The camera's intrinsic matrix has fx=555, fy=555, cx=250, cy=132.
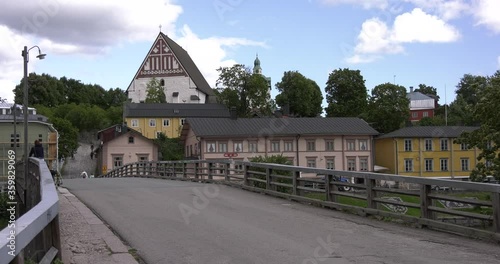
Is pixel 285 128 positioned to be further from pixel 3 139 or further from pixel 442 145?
pixel 3 139

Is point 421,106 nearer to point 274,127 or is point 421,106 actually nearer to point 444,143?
point 444,143

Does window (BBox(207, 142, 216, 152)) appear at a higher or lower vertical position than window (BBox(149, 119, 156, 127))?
lower

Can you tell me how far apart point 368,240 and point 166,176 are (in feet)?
70.9

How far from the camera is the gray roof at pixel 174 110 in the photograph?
323 ft

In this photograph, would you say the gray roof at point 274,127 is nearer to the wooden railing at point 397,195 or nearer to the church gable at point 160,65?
the church gable at point 160,65

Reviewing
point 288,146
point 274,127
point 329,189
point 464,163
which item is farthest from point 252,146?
point 329,189

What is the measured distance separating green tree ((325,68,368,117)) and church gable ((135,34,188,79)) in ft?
113

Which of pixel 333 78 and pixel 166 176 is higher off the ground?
pixel 333 78

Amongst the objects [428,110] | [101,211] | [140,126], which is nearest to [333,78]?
[140,126]

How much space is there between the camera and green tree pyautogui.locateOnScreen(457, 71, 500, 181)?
113ft

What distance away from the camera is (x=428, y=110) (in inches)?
5556

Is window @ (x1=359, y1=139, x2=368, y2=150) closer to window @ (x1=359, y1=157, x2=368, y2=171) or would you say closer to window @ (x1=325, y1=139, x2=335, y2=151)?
window @ (x1=359, y1=157, x2=368, y2=171)

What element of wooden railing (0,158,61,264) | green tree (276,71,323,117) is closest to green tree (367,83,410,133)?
green tree (276,71,323,117)

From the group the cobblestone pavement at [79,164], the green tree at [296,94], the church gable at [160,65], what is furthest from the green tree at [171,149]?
the church gable at [160,65]
